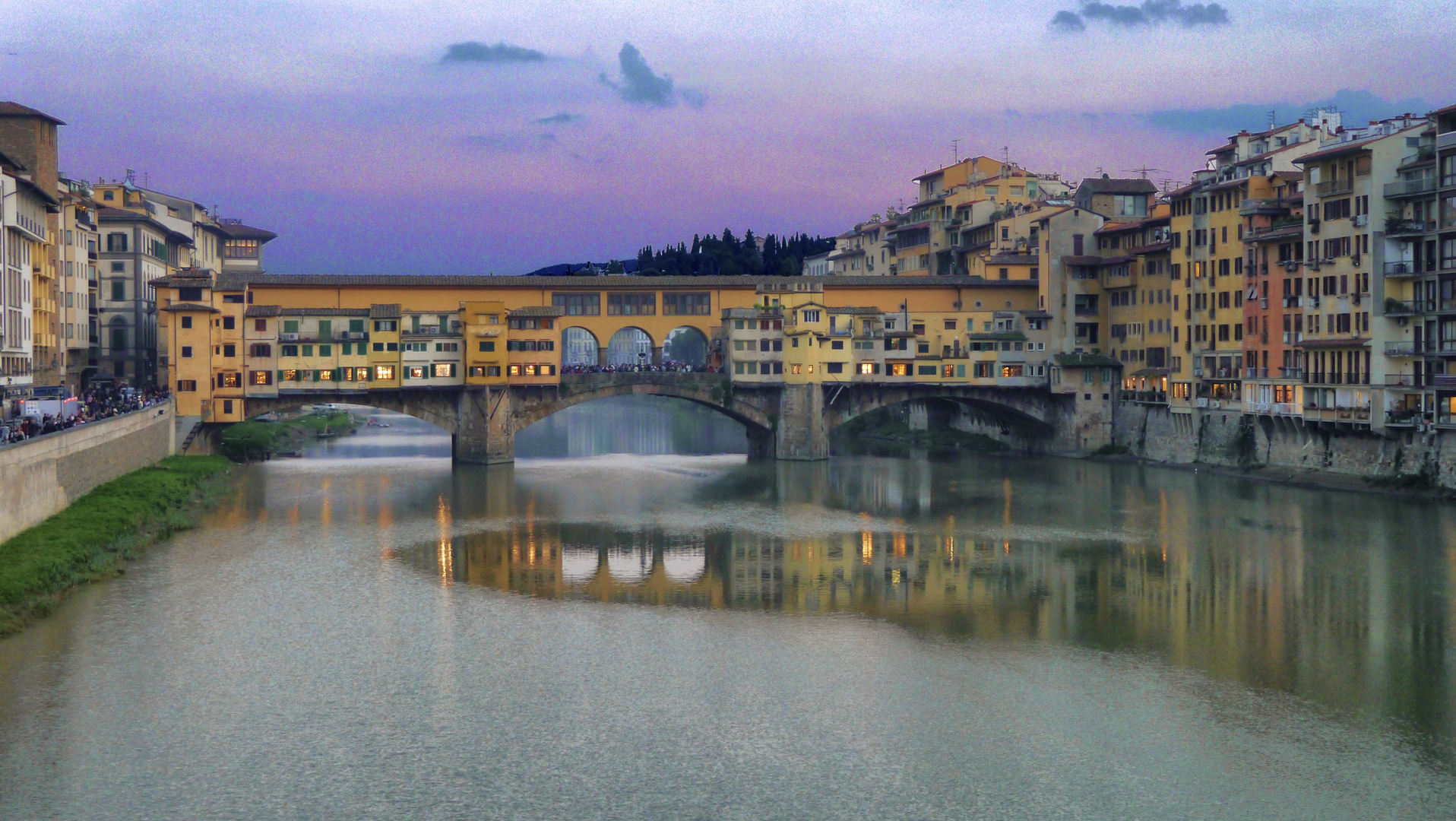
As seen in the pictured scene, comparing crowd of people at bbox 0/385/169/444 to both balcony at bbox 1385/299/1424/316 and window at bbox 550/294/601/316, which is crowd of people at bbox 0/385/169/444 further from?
balcony at bbox 1385/299/1424/316

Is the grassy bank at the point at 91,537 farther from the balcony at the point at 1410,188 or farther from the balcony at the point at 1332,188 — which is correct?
the balcony at the point at 1410,188

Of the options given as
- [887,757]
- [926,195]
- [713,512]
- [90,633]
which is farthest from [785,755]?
[926,195]

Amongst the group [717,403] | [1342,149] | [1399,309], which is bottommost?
[717,403]

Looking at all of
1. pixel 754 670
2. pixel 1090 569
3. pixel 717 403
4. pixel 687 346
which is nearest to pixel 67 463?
pixel 754 670

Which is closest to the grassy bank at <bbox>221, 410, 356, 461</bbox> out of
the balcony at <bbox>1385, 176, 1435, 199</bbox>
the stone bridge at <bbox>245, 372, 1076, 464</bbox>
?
the stone bridge at <bbox>245, 372, 1076, 464</bbox>

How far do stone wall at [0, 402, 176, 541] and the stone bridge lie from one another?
1094 centimetres

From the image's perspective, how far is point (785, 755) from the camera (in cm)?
2012

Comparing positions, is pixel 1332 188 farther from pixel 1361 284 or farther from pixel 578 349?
pixel 578 349

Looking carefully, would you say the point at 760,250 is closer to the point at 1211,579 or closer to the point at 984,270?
the point at 984,270

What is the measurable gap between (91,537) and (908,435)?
50.5 meters

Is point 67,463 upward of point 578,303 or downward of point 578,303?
downward

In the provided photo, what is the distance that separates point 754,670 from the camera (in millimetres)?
24625

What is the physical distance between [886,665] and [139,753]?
39.6 feet

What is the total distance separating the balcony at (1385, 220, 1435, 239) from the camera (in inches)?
1759
